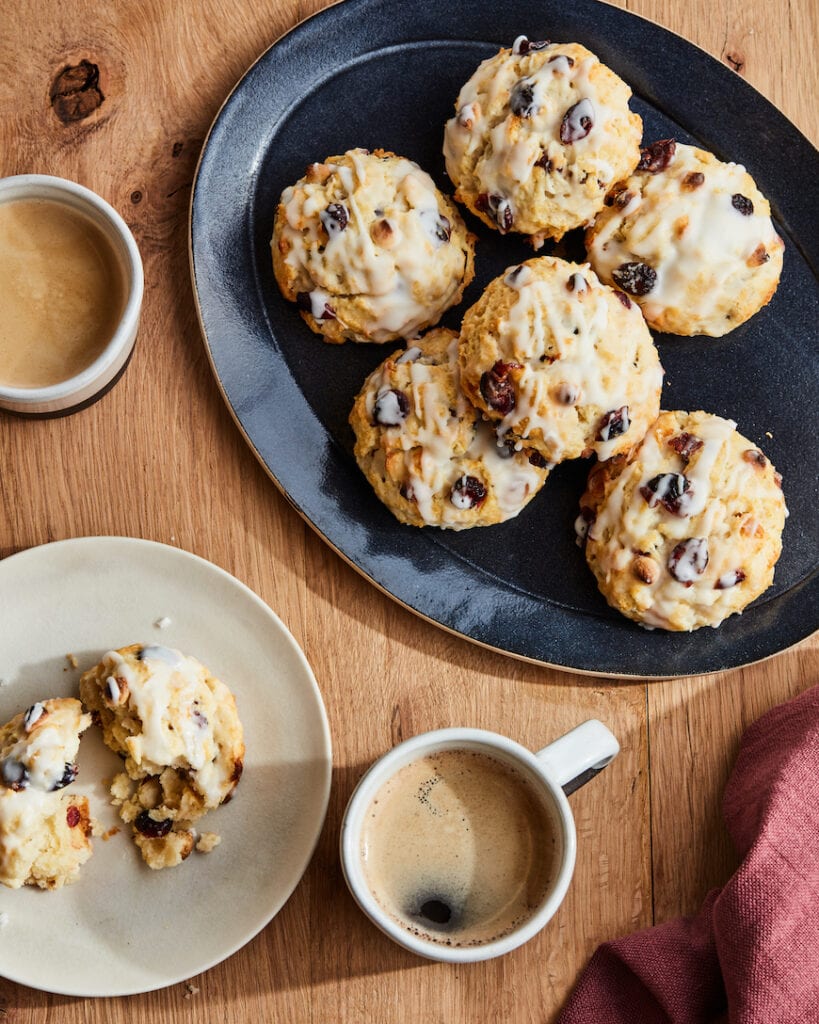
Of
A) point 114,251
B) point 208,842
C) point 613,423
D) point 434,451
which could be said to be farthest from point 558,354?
point 208,842

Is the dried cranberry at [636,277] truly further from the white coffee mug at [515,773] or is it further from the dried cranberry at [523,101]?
the white coffee mug at [515,773]

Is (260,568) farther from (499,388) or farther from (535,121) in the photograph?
(535,121)

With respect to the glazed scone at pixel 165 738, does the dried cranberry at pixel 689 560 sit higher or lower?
higher

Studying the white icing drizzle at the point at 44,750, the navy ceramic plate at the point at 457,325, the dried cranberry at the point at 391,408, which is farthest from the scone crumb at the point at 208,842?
the dried cranberry at the point at 391,408

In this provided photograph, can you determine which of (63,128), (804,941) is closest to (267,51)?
(63,128)

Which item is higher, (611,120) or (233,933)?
(611,120)

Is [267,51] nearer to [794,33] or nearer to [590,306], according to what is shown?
[590,306]
